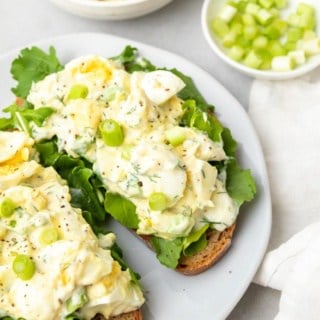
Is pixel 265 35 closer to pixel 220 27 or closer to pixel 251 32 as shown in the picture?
pixel 251 32

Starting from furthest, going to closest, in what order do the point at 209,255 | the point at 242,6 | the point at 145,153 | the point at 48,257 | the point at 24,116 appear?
the point at 242,6 < the point at 24,116 < the point at 209,255 < the point at 145,153 < the point at 48,257

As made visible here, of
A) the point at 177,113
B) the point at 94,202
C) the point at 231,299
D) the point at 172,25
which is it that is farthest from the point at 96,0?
the point at 231,299

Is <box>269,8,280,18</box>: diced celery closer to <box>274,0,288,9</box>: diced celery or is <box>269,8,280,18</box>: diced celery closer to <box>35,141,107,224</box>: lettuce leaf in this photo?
<box>274,0,288,9</box>: diced celery

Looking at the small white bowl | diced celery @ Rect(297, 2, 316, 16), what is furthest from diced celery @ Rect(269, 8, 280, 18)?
the small white bowl

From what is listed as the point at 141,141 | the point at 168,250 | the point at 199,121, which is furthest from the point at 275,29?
the point at 168,250

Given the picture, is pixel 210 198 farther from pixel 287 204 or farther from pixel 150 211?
pixel 287 204

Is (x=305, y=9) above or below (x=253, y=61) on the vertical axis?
above
